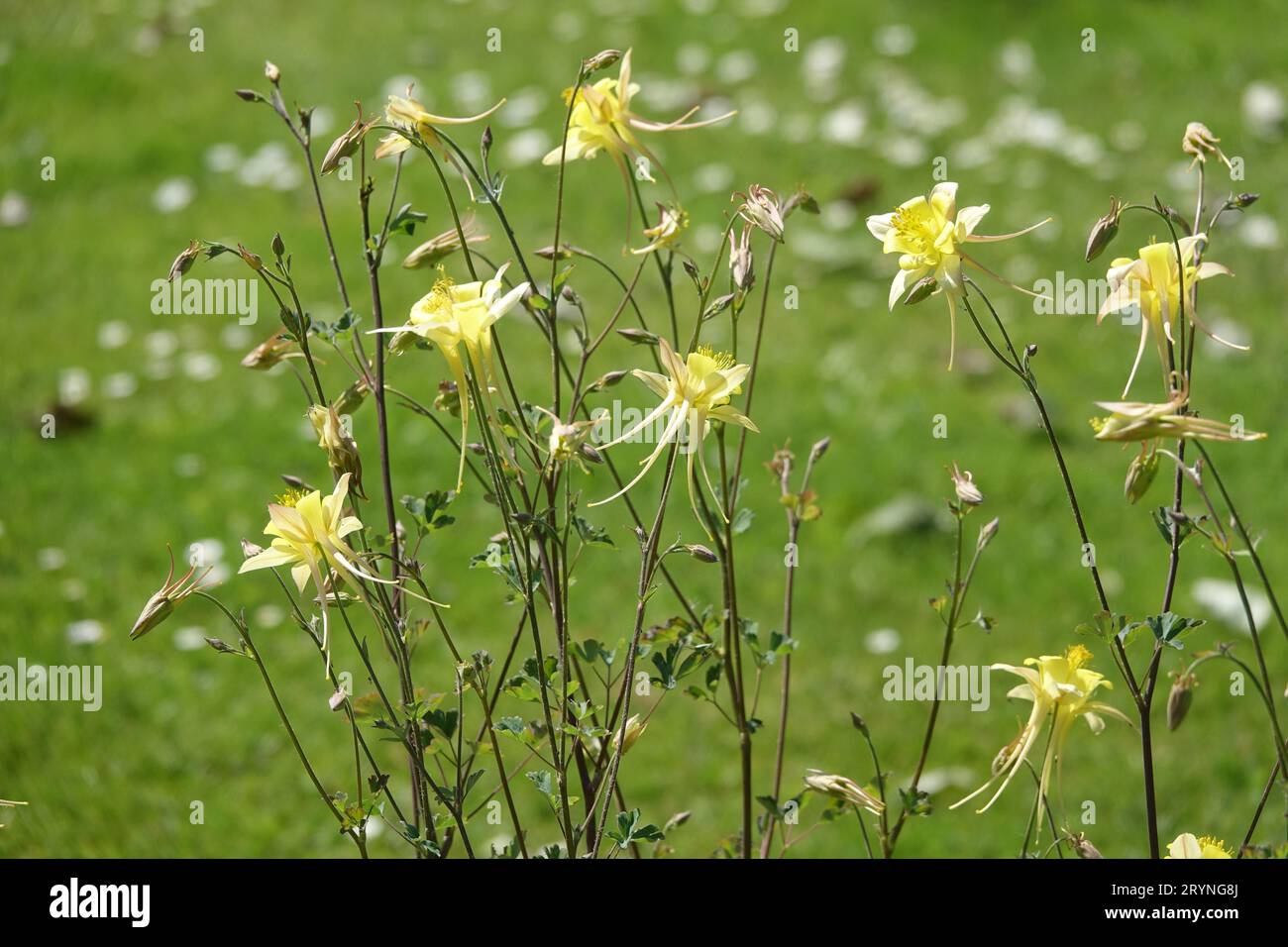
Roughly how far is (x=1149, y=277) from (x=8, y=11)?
6048 mm

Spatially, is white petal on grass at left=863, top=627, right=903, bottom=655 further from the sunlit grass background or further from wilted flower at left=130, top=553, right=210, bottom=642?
wilted flower at left=130, top=553, right=210, bottom=642

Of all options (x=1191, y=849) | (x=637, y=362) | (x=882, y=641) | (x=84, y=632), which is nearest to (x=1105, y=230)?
(x=1191, y=849)

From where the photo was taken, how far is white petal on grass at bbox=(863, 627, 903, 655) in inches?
118

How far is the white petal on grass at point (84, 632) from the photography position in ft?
9.72

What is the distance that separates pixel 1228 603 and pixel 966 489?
1916 millimetres

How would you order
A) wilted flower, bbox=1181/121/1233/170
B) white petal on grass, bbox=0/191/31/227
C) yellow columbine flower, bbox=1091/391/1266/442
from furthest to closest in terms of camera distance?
white petal on grass, bbox=0/191/31/227 < wilted flower, bbox=1181/121/1233/170 < yellow columbine flower, bbox=1091/391/1266/442

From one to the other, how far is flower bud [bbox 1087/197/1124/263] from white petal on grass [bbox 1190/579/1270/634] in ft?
6.06

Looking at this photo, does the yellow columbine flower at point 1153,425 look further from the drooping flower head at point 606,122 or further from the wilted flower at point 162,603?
the wilted flower at point 162,603

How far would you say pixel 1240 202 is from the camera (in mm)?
1305

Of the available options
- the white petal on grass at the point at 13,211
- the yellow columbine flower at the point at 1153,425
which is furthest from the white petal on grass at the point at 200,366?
the yellow columbine flower at the point at 1153,425

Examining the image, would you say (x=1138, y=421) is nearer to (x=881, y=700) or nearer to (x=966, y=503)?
(x=966, y=503)

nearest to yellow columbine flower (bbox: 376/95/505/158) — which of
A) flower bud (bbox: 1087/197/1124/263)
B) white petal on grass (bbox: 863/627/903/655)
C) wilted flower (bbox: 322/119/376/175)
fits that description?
wilted flower (bbox: 322/119/376/175)

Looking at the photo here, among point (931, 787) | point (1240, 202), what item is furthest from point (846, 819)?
point (1240, 202)

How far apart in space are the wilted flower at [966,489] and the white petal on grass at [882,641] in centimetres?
163
